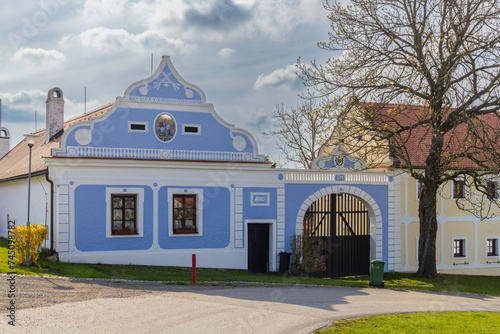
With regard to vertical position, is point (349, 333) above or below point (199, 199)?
below

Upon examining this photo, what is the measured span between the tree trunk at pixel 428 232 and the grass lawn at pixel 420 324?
8.02 meters

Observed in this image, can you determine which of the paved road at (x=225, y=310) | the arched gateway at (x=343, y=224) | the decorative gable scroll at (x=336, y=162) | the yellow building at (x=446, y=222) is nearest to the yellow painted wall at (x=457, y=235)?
the yellow building at (x=446, y=222)

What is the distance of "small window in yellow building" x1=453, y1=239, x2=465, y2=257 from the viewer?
2789 centimetres

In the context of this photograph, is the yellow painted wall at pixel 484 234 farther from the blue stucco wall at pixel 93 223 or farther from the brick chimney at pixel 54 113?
the brick chimney at pixel 54 113

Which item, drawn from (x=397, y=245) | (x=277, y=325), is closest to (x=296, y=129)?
(x=397, y=245)

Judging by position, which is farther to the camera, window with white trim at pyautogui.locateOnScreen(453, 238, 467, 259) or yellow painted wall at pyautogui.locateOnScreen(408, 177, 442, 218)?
window with white trim at pyautogui.locateOnScreen(453, 238, 467, 259)

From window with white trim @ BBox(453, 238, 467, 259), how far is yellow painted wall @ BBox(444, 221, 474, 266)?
145mm

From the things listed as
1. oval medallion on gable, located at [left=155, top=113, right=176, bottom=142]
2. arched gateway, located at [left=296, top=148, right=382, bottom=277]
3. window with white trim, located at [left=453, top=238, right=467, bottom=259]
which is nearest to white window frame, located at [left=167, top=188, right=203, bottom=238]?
oval medallion on gable, located at [left=155, top=113, right=176, bottom=142]

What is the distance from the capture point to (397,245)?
25438 millimetres

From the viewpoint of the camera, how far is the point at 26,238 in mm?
17516

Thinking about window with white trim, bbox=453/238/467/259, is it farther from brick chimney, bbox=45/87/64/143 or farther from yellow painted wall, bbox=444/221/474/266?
brick chimney, bbox=45/87/64/143

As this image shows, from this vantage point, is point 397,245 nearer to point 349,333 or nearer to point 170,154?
point 170,154

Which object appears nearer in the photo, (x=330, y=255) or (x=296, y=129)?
(x=330, y=255)

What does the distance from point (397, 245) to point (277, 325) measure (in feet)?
47.4
